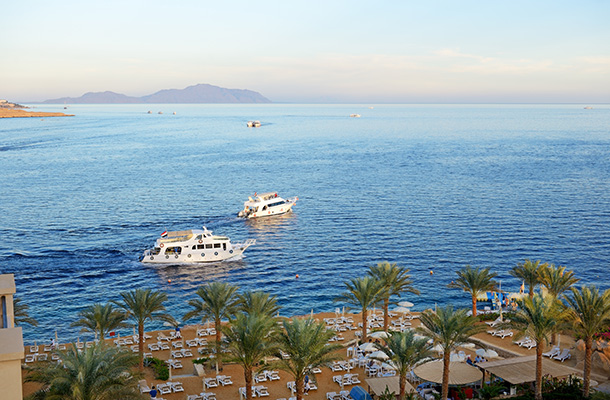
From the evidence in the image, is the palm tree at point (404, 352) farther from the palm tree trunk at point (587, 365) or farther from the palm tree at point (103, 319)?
the palm tree at point (103, 319)

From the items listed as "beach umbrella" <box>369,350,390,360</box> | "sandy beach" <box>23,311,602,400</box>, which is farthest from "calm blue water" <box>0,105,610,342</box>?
"beach umbrella" <box>369,350,390,360</box>

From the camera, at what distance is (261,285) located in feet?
181

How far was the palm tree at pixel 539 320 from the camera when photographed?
95.0ft

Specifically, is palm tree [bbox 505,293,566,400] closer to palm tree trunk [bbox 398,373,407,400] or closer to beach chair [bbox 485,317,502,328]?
palm tree trunk [bbox 398,373,407,400]

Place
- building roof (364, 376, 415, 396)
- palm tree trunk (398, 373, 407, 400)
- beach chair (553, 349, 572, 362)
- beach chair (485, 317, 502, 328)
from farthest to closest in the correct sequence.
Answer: beach chair (485, 317, 502, 328)
beach chair (553, 349, 572, 362)
building roof (364, 376, 415, 396)
palm tree trunk (398, 373, 407, 400)

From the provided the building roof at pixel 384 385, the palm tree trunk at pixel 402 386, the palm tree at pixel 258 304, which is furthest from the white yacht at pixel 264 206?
the palm tree trunk at pixel 402 386

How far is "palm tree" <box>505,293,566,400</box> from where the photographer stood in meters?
29.0

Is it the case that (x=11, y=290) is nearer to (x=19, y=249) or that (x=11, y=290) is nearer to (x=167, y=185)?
(x=19, y=249)

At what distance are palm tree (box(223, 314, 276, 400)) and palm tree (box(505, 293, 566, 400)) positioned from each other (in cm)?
1364

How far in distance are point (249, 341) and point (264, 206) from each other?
5611cm

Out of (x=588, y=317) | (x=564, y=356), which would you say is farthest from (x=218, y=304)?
(x=564, y=356)

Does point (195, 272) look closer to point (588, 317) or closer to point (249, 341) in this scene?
point (249, 341)

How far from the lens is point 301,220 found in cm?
8050

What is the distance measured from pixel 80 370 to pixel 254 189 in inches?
3238
